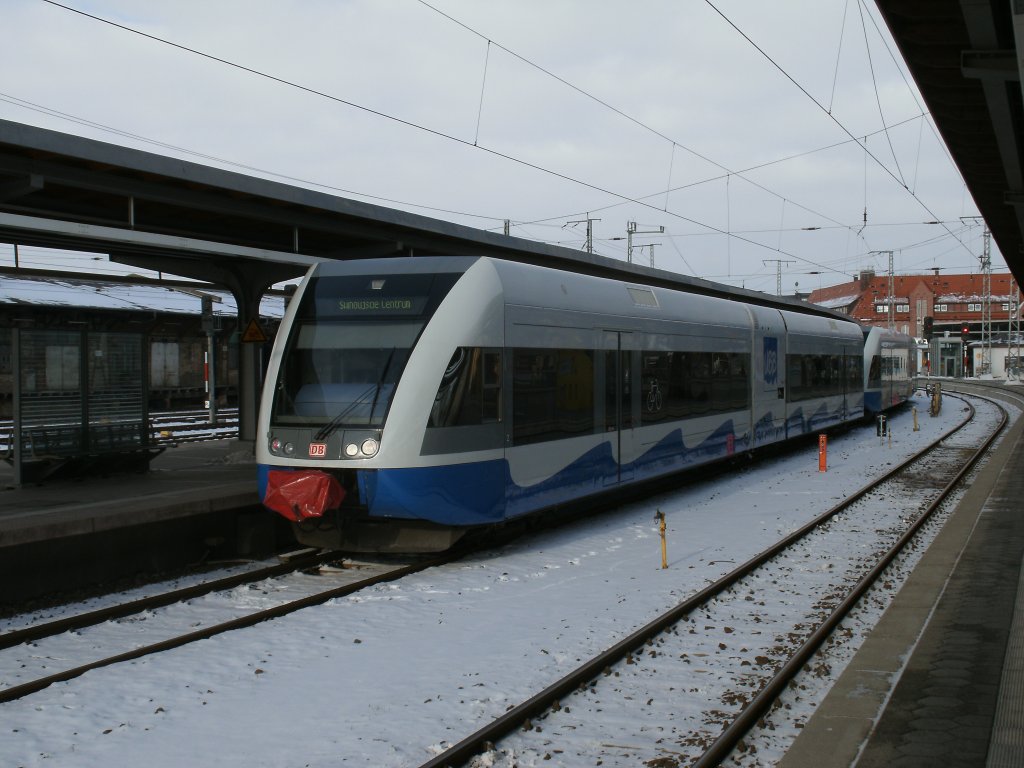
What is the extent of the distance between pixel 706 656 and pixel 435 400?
3541 millimetres

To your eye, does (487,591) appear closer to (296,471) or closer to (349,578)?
(349,578)

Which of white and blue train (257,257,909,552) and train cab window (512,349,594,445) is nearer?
white and blue train (257,257,909,552)

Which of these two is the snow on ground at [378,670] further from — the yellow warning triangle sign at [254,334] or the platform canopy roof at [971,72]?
the yellow warning triangle sign at [254,334]

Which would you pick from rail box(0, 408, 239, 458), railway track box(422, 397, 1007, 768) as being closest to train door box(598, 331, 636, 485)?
railway track box(422, 397, 1007, 768)

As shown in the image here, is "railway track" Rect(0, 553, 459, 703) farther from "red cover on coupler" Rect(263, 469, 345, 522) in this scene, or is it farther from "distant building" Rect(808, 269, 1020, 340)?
"distant building" Rect(808, 269, 1020, 340)

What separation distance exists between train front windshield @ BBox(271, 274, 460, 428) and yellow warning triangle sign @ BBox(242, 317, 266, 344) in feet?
17.0

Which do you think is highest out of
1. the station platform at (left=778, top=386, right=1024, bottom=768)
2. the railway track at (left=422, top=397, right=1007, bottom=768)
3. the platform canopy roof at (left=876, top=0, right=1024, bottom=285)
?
the platform canopy roof at (left=876, top=0, right=1024, bottom=285)

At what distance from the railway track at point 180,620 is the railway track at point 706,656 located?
2.84m

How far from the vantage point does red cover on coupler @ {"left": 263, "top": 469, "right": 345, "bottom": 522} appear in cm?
882

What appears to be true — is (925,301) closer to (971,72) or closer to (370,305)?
(971,72)

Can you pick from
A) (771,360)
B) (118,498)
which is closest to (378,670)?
(118,498)

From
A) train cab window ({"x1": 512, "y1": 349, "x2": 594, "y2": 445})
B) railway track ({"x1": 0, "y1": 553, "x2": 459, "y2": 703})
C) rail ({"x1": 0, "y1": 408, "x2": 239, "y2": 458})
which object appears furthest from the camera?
rail ({"x1": 0, "y1": 408, "x2": 239, "y2": 458})

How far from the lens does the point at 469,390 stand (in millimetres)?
9211

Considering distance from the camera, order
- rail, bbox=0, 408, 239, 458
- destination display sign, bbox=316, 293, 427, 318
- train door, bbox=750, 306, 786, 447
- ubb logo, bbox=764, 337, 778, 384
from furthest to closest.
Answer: rail, bbox=0, 408, 239, 458 < ubb logo, bbox=764, 337, 778, 384 < train door, bbox=750, 306, 786, 447 < destination display sign, bbox=316, 293, 427, 318
